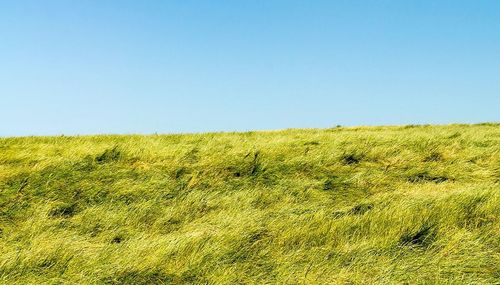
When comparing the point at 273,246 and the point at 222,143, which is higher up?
the point at 222,143

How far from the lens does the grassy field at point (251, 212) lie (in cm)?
420

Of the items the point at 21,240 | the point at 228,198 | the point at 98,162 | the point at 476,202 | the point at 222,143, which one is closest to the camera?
the point at 21,240

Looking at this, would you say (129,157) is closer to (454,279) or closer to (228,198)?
(228,198)

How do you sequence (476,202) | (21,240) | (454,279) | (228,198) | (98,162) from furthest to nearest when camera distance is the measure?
(98,162)
(228,198)
(476,202)
(21,240)
(454,279)

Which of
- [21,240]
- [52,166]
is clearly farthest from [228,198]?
[52,166]

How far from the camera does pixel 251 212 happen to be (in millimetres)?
5488

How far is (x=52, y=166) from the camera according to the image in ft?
22.8

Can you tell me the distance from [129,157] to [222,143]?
195cm

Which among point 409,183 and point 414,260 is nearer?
point 414,260

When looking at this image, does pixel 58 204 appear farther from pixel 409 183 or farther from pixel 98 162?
pixel 409 183

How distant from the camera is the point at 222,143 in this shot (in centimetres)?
880

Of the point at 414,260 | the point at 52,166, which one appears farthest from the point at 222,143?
the point at 414,260

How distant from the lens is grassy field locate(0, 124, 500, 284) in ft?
13.8

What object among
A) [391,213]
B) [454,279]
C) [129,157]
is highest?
[129,157]
